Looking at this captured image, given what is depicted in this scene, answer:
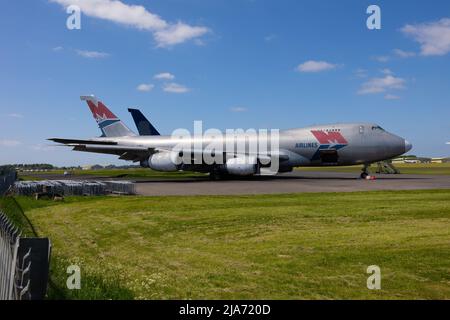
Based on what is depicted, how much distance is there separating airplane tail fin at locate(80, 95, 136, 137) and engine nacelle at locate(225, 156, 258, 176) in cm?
1705

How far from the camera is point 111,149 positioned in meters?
38.3

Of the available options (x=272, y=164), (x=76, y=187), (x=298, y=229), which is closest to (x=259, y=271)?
(x=298, y=229)

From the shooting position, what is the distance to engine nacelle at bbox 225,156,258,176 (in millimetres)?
34594

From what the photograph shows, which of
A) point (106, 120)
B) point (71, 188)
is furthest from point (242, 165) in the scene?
point (106, 120)

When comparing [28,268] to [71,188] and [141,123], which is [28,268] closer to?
[71,188]

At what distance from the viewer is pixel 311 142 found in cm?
3616

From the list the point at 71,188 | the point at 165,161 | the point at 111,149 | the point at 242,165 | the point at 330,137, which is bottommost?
the point at 71,188

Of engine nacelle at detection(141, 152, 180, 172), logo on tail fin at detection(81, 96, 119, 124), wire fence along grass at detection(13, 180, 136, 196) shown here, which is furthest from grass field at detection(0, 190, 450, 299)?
logo on tail fin at detection(81, 96, 119, 124)

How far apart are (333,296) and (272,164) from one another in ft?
101

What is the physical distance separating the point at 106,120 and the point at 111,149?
992 centimetres

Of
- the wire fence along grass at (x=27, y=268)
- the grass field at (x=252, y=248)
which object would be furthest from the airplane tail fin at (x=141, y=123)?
the wire fence along grass at (x=27, y=268)

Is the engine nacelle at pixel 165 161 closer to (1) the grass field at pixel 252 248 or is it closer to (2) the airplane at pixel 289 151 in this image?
(2) the airplane at pixel 289 151

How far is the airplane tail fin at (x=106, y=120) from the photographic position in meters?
46.7

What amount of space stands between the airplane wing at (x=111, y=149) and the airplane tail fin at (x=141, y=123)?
12.3m
